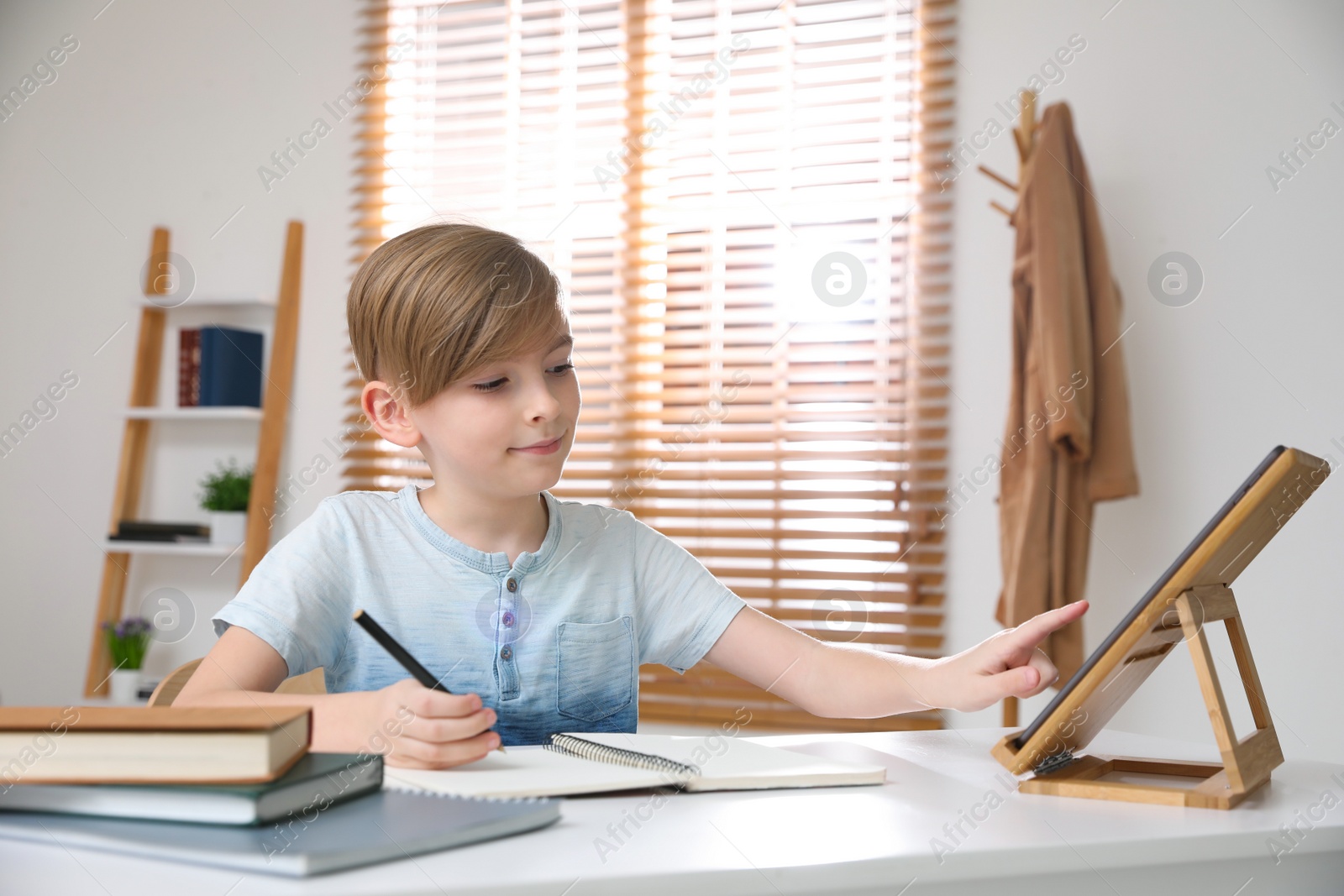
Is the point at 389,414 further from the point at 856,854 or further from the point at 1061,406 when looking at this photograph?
the point at 1061,406

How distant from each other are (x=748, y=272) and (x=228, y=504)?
5.11 feet

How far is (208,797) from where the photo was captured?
0.56m

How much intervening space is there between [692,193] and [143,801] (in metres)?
2.32

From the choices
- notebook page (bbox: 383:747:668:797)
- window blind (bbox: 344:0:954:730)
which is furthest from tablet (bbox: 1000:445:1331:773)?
window blind (bbox: 344:0:954:730)

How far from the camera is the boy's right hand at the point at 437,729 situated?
69 cm

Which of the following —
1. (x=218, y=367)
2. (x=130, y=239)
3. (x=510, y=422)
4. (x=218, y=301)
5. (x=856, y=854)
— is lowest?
(x=856, y=854)

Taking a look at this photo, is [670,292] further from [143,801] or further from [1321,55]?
[143,801]

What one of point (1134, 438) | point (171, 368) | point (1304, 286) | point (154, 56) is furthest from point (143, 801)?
point (154, 56)

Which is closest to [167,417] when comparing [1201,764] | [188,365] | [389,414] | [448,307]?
[188,365]

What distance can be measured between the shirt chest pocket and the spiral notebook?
240mm

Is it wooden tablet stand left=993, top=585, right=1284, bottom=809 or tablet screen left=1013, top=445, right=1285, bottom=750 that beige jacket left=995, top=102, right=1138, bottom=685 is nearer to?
wooden tablet stand left=993, top=585, right=1284, bottom=809

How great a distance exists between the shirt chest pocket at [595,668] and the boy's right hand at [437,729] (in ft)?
1.24

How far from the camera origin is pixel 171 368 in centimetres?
321

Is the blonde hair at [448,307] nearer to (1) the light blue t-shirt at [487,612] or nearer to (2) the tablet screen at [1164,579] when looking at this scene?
(1) the light blue t-shirt at [487,612]
